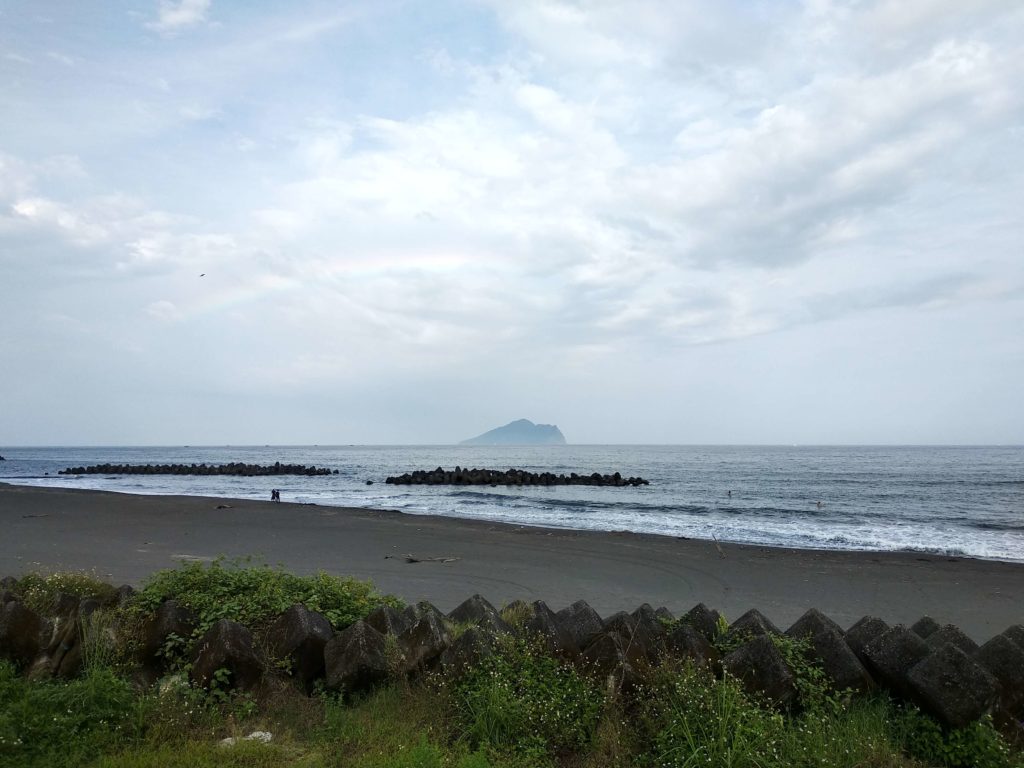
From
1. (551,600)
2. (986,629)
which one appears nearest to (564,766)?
(551,600)

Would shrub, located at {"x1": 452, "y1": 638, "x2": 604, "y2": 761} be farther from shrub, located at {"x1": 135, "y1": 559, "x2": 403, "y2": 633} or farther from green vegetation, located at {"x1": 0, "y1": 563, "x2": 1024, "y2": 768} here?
shrub, located at {"x1": 135, "y1": 559, "x2": 403, "y2": 633}

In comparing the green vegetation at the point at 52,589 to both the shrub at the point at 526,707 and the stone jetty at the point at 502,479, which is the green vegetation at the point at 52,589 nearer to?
the shrub at the point at 526,707

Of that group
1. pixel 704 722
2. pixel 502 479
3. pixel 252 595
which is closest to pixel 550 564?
pixel 252 595

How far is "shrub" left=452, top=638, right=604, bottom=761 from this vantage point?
12.3 ft

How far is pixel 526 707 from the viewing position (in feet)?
12.7

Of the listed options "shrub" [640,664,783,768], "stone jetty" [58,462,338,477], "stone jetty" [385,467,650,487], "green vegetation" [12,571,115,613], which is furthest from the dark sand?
"stone jetty" [58,462,338,477]

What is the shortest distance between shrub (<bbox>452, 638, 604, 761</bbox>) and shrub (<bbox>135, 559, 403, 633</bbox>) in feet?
4.73

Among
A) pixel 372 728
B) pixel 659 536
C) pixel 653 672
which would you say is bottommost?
pixel 659 536

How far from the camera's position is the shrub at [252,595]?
493 cm

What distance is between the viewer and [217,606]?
496 centimetres

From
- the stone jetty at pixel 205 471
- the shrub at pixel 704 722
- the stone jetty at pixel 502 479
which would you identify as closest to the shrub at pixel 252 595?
the shrub at pixel 704 722

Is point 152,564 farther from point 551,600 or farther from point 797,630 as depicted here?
point 797,630

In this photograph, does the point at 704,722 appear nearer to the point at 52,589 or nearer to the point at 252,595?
the point at 252,595

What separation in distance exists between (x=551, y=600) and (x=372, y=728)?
6.41 metres
